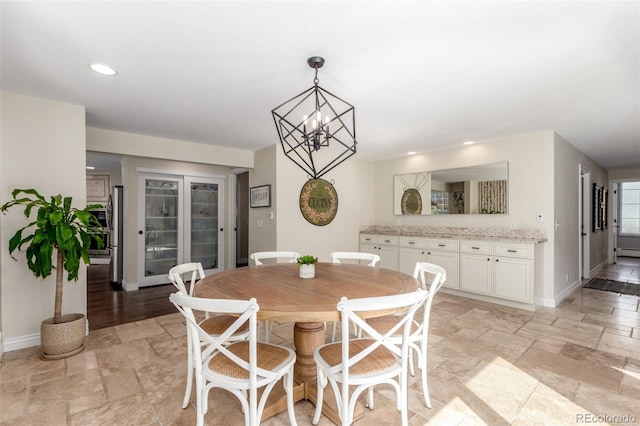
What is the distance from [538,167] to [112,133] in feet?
17.6

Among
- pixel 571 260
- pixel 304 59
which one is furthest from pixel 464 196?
pixel 304 59

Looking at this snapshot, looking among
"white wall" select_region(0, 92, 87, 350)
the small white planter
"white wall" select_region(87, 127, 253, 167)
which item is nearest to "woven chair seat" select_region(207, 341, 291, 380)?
the small white planter

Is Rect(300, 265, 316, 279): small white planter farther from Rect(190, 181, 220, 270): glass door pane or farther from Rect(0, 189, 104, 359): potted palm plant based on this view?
Rect(190, 181, 220, 270): glass door pane

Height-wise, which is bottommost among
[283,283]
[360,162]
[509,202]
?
[283,283]

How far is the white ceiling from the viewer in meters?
1.65

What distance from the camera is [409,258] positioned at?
4.95m

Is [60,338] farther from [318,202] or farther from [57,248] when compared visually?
[318,202]

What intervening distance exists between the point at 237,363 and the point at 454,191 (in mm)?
4288

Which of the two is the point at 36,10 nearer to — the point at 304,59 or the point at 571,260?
the point at 304,59

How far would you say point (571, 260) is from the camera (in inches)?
182

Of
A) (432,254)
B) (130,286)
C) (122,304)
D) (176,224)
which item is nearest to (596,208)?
(432,254)

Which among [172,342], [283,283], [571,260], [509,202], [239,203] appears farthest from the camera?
Result: [239,203]

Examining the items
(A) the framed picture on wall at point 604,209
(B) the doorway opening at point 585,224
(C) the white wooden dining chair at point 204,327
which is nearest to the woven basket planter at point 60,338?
(C) the white wooden dining chair at point 204,327

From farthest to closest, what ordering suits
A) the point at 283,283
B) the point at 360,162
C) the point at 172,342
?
the point at 360,162, the point at 172,342, the point at 283,283
